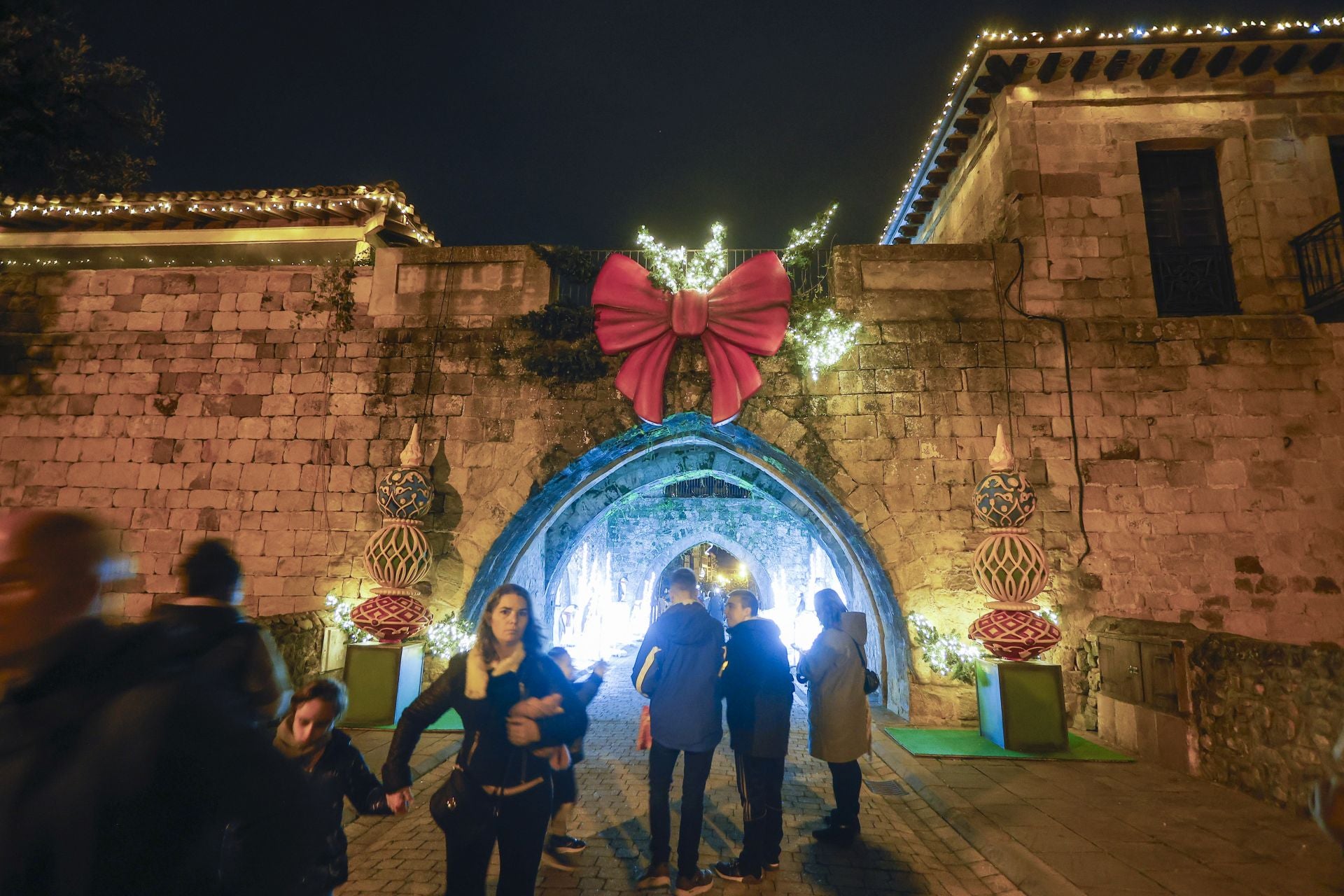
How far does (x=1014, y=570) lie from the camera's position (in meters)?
5.47

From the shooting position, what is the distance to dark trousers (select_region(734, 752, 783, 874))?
318 cm

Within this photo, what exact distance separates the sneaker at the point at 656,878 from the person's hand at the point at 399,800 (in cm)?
147

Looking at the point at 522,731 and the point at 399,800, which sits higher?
the point at 522,731

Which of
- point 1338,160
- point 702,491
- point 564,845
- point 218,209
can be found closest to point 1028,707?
point 564,845

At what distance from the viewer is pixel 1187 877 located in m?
3.01

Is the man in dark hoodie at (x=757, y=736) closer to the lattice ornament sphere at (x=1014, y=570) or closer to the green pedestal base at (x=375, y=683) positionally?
the lattice ornament sphere at (x=1014, y=570)

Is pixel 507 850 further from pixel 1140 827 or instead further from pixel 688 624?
pixel 1140 827

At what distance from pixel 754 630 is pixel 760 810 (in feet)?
2.93

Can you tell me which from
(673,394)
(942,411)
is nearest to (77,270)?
(673,394)

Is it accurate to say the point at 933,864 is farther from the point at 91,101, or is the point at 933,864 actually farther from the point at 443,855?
the point at 91,101

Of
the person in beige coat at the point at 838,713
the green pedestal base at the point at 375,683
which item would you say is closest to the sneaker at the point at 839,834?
the person in beige coat at the point at 838,713

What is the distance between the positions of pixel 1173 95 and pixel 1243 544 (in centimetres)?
519

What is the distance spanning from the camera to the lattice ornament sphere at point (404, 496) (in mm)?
6109

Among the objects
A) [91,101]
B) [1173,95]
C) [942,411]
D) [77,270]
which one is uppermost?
[91,101]
